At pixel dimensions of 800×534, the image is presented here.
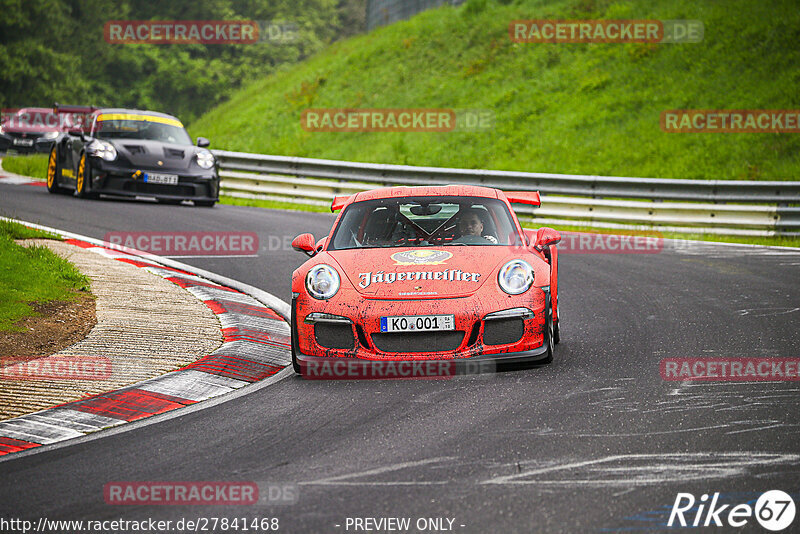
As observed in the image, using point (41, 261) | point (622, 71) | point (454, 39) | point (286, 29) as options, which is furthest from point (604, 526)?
point (286, 29)

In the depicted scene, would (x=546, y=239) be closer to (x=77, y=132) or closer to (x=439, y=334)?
(x=439, y=334)

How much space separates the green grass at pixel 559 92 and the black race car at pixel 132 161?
926 cm

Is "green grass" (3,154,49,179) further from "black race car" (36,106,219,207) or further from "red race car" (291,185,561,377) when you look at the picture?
"red race car" (291,185,561,377)

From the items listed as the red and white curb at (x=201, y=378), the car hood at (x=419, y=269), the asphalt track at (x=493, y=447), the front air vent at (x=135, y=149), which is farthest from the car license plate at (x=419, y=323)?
the front air vent at (x=135, y=149)

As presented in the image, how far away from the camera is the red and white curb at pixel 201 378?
17.6ft

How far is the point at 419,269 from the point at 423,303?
0.39 meters

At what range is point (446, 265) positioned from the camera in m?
6.85

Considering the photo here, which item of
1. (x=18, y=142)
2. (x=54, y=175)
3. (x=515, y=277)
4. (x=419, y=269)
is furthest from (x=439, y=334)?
(x=18, y=142)

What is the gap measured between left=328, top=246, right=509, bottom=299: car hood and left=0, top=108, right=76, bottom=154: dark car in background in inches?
1067

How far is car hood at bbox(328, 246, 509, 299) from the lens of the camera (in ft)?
21.6

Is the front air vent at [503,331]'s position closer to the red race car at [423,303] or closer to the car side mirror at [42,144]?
the red race car at [423,303]

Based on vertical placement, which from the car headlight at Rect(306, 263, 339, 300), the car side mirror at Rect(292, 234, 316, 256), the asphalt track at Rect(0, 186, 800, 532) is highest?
the car side mirror at Rect(292, 234, 316, 256)

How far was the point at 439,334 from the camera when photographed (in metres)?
6.41

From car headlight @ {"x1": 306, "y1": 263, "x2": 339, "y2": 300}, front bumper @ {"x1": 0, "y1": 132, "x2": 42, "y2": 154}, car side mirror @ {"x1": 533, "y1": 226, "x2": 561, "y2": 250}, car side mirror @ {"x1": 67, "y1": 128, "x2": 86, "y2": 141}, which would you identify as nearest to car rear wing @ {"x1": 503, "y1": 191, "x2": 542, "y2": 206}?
car side mirror @ {"x1": 533, "y1": 226, "x2": 561, "y2": 250}
